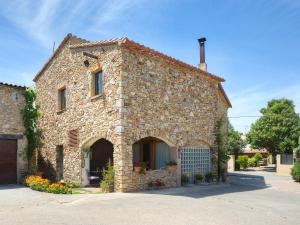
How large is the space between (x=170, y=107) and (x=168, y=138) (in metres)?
1.45

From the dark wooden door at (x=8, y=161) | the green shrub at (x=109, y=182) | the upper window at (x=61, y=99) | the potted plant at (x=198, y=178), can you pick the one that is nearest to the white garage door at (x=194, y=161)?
the potted plant at (x=198, y=178)

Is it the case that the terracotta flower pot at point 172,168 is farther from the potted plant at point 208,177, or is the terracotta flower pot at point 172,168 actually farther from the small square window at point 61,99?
the small square window at point 61,99

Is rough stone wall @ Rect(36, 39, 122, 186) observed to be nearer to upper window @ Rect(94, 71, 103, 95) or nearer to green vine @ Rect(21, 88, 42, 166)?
upper window @ Rect(94, 71, 103, 95)

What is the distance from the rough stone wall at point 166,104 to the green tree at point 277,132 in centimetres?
1739

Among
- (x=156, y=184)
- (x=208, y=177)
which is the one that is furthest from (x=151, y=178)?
(x=208, y=177)

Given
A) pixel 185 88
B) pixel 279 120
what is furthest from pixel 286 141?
pixel 185 88

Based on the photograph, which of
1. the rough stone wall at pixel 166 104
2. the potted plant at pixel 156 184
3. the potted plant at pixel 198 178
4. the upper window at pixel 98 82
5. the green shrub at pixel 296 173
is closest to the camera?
the rough stone wall at pixel 166 104

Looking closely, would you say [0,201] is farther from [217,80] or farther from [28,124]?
[217,80]

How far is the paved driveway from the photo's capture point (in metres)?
8.09

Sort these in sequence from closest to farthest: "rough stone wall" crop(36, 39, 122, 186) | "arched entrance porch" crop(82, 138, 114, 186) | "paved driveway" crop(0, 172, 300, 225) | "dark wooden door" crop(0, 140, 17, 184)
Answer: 1. "paved driveway" crop(0, 172, 300, 225)
2. "rough stone wall" crop(36, 39, 122, 186)
3. "arched entrance porch" crop(82, 138, 114, 186)
4. "dark wooden door" crop(0, 140, 17, 184)

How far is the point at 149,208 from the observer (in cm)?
948

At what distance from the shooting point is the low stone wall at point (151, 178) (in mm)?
12914

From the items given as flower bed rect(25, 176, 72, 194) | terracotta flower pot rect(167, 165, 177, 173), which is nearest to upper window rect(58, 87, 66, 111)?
flower bed rect(25, 176, 72, 194)

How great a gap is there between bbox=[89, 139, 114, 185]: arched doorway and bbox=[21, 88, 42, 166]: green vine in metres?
3.13
